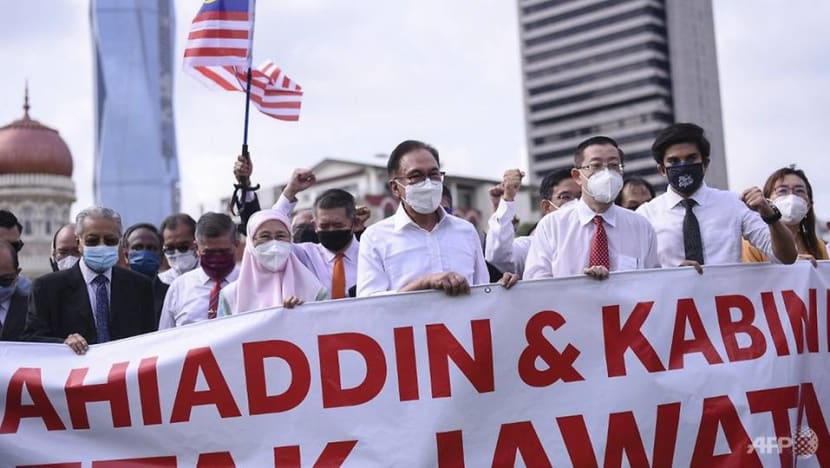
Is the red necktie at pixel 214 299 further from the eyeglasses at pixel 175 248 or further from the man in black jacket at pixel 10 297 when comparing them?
the eyeglasses at pixel 175 248

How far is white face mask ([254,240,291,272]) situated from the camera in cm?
481

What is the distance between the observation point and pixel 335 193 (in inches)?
227

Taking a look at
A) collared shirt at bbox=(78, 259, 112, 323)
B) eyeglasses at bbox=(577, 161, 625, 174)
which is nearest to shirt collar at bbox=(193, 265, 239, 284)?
collared shirt at bbox=(78, 259, 112, 323)

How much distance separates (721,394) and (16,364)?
2.96m

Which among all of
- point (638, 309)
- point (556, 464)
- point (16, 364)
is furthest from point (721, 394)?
point (16, 364)

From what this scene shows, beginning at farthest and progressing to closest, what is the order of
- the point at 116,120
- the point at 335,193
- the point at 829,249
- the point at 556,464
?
1. the point at 116,120
2. the point at 829,249
3. the point at 335,193
4. the point at 556,464

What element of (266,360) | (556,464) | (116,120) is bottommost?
(556,464)

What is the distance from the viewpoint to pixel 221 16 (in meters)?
6.68

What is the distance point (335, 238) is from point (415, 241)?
4.21ft

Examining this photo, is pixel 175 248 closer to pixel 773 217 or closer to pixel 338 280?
pixel 338 280

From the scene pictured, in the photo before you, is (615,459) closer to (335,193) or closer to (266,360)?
(266,360)

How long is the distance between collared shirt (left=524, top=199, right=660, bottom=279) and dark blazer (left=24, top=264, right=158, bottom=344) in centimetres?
197

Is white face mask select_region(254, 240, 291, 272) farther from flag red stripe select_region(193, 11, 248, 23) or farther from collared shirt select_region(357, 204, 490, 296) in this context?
flag red stripe select_region(193, 11, 248, 23)

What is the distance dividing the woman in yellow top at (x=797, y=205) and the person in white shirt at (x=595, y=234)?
3.40ft
